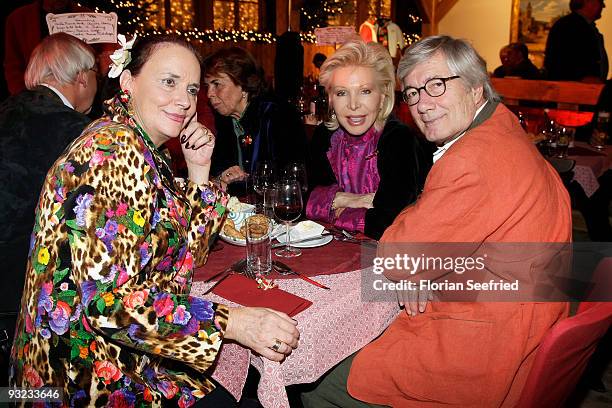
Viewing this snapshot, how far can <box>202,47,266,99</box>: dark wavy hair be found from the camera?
3432 mm

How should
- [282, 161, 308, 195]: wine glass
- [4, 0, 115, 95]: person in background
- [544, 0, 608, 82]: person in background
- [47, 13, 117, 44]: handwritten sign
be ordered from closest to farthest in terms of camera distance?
[282, 161, 308, 195]: wine glass, [47, 13, 117, 44]: handwritten sign, [4, 0, 115, 95]: person in background, [544, 0, 608, 82]: person in background

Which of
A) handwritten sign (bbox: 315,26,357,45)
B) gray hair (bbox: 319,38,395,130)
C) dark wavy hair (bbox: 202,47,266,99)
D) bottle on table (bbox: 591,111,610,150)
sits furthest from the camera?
handwritten sign (bbox: 315,26,357,45)

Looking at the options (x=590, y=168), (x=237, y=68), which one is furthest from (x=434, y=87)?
(x=590, y=168)

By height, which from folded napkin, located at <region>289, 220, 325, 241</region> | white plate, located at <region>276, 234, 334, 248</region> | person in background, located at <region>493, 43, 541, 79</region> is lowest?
white plate, located at <region>276, 234, 334, 248</region>

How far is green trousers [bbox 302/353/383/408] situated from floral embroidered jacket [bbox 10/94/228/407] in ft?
1.89

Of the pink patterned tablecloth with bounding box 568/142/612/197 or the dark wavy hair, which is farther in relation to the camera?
the pink patterned tablecloth with bounding box 568/142/612/197

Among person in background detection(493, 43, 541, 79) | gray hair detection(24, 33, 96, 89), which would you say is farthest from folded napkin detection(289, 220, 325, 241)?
person in background detection(493, 43, 541, 79)

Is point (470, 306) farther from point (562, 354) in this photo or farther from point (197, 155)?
point (197, 155)

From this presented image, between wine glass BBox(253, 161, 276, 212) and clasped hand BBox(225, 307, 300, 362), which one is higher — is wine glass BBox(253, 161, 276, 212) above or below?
above

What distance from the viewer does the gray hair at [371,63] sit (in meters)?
2.74

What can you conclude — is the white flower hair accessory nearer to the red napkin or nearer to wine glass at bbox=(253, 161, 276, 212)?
the red napkin

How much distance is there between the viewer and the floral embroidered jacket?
1278 mm

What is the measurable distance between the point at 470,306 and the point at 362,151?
1.41 metres

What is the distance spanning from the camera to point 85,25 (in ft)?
11.7
